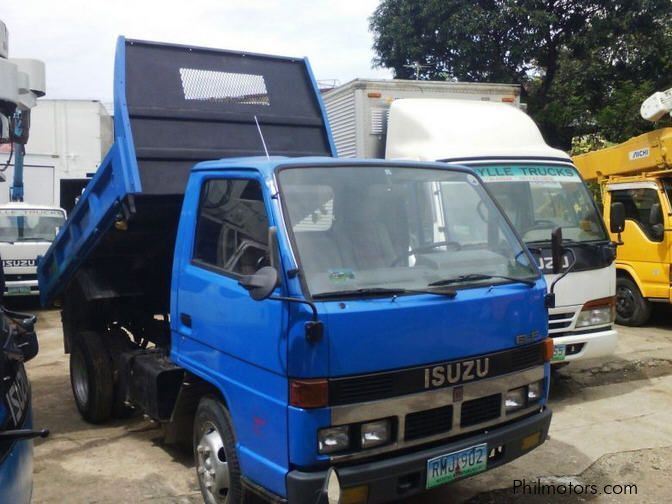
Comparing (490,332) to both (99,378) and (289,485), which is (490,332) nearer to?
(289,485)

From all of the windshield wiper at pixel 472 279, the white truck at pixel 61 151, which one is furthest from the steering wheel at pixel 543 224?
the white truck at pixel 61 151

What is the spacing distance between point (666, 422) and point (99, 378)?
4.67 meters

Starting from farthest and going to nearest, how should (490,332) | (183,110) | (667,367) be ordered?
1. (667,367)
2. (183,110)
3. (490,332)

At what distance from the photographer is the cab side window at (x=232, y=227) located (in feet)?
11.9

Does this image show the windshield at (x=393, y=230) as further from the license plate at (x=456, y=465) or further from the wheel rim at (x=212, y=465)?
the wheel rim at (x=212, y=465)

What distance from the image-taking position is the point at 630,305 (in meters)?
9.70

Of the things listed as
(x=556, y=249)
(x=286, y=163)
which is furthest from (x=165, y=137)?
(x=556, y=249)

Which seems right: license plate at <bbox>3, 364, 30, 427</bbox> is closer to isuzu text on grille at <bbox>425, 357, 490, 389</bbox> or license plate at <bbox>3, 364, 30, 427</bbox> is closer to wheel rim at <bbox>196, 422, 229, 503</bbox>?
wheel rim at <bbox>196, 422, 229, 503</bbox>

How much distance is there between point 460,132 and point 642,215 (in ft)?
13.1

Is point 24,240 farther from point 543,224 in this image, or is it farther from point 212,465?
point 212,465

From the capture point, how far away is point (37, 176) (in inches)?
667

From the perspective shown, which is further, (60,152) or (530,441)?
(60,152)

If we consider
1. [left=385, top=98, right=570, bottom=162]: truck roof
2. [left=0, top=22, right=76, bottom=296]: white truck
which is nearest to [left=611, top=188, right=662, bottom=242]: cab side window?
[left=385, top=98, right=570, bottom=162]: truck roof

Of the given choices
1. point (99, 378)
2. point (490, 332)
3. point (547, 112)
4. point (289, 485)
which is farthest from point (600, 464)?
point (547, 112)
